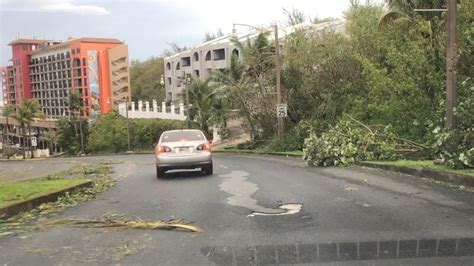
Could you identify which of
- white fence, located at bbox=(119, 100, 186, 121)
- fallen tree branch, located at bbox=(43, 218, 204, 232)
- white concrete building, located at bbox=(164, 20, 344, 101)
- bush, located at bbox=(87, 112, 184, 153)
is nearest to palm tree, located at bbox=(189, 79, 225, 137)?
bush, located at bbox=(87, 112, 184, 153)

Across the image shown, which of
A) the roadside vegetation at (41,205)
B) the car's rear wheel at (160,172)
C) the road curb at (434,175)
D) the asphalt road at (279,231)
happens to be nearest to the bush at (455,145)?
the road curb at (434,175)

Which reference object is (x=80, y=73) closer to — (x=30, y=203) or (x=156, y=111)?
(x=156, y=111)

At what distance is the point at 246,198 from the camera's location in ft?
38.5

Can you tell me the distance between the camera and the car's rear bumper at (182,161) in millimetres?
17141

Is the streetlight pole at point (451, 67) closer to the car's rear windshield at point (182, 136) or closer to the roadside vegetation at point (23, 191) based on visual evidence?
the car's rear windshield at point (182, 136)

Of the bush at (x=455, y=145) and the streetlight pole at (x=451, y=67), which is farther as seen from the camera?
the streetlight pole at (x=451, y=67)

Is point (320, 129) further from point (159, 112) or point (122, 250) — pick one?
point (159, 112)

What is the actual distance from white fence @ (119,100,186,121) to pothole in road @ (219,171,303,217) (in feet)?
190

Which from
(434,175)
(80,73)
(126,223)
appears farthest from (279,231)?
(80,73)

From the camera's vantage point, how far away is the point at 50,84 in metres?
147

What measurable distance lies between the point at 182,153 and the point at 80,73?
122741 mm

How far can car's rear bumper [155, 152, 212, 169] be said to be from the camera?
675 inches

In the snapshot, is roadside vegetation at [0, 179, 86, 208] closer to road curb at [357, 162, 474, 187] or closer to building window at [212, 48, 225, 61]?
road curb at [357, 162, 474, 187]

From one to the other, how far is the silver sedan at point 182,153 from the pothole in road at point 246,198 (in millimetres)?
1150
